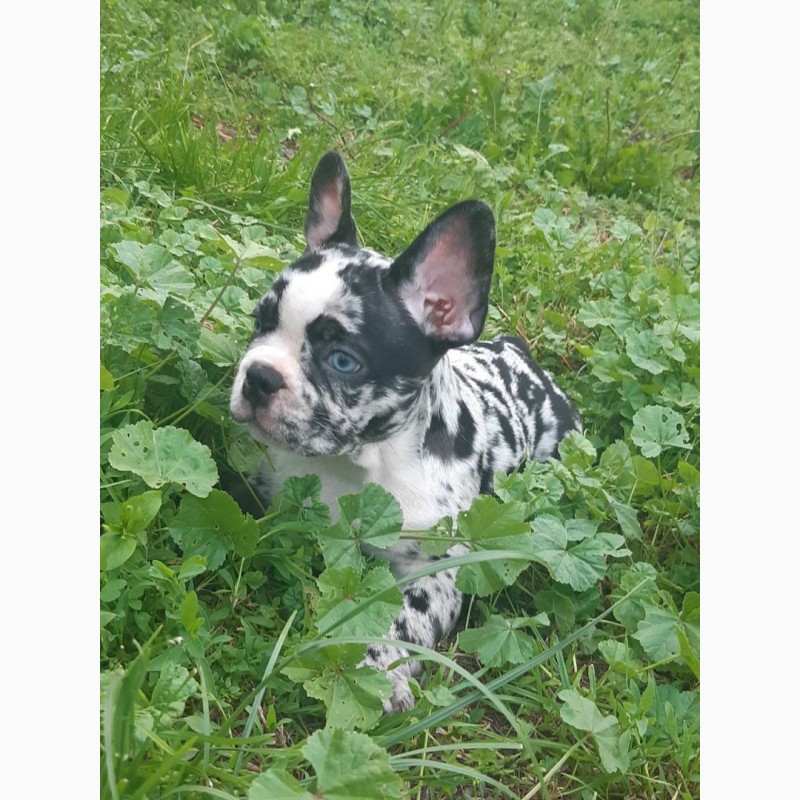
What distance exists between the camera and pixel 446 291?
134 inches

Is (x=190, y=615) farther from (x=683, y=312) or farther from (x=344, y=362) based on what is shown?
(x=683, y=312)

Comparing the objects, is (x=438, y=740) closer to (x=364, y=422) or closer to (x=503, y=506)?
(x=503, y=506)

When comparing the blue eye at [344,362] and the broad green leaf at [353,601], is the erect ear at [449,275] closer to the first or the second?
the blue eye at [344,362]

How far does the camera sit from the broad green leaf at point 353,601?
8.83 feet

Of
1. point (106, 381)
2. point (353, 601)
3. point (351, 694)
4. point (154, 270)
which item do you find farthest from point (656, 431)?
point (106, 381)

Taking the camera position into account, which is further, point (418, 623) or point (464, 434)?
point (464, 434)

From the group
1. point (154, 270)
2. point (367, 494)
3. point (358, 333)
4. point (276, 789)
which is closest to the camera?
point (276, 789)

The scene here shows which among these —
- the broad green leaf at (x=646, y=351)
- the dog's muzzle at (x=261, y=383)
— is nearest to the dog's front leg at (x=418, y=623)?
the dog's muzzle at (x=261, y=383)

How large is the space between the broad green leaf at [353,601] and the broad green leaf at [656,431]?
2031 mm

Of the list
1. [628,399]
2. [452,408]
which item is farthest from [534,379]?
[452,408]

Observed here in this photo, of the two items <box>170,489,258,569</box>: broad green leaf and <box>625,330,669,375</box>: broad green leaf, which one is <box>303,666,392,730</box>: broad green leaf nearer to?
<box>170,489,258,569</box>: broad green leaf

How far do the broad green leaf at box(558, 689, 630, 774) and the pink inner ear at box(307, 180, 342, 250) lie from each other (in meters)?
2.04

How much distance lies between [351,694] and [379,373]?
1154mm

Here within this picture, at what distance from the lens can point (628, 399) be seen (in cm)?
487
